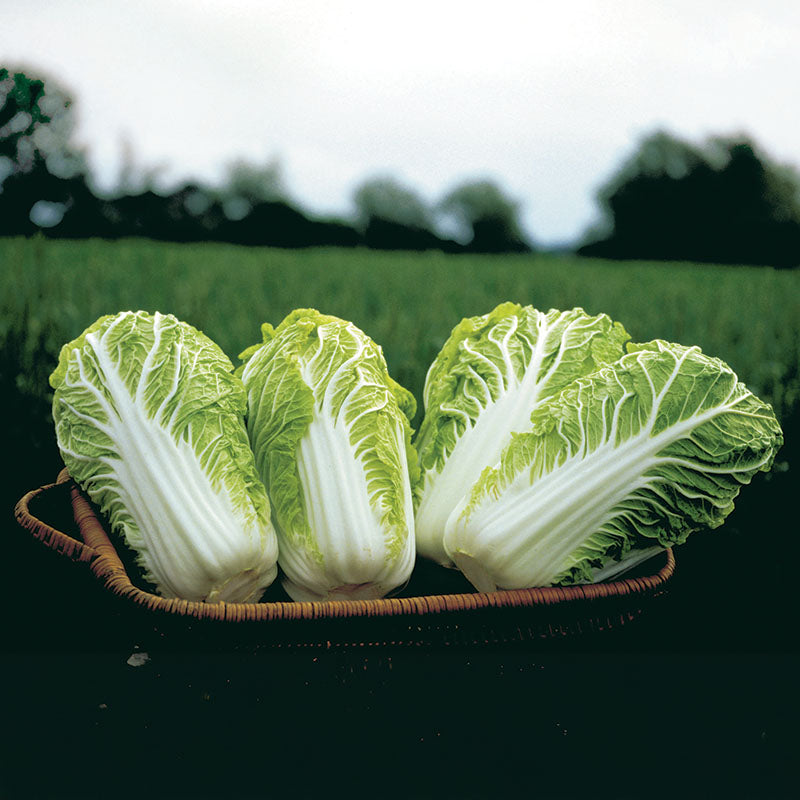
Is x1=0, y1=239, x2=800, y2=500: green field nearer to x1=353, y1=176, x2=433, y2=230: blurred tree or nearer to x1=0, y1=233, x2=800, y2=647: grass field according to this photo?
x1=0, y1=233, x2=800, y2=647: grass field

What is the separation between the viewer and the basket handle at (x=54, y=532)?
1585 mm

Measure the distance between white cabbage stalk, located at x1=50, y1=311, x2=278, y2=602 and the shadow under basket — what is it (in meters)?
0.11

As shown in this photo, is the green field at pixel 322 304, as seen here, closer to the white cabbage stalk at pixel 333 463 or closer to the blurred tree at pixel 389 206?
the white cabbage stalk at pixel 333 463

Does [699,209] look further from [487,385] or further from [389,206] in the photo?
[487,385]

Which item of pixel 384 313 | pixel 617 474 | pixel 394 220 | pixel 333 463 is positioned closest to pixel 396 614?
pixel 333 463

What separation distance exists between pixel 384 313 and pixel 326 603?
120 inches

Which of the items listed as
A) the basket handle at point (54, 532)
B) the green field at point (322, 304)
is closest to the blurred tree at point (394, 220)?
the green field at point (322, 304)

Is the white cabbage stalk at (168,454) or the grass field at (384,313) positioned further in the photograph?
the grass field at (384,313)

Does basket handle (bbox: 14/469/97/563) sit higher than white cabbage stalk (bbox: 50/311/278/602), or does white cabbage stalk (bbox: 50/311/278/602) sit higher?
white cabbage stalk (bbox: 50/311/278/602)

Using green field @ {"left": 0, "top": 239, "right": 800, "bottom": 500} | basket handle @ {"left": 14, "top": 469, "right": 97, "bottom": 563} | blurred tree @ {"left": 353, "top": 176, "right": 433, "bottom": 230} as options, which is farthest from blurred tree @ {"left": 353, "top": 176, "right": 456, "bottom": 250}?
basket handle @ {"left": 14, "top": 469, "right": 97, "bottom": 563}

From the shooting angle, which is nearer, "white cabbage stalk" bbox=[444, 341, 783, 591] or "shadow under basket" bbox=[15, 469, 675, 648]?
"shadow under basket" bbox=[15, 469, 675, 648]

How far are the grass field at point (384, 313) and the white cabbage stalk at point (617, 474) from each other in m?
1.00

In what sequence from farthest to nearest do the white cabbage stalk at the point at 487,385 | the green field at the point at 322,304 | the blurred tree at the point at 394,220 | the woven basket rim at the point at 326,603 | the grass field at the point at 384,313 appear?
the blurred tree at the point at 394,220 → the green field at the point at 322,304 → the grass field at the point at 384,313 → the white cabbage stalk at the point at 487,385 → the woven basket rim at the point at 326,603

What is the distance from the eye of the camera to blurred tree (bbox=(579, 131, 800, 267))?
55.7 ft
